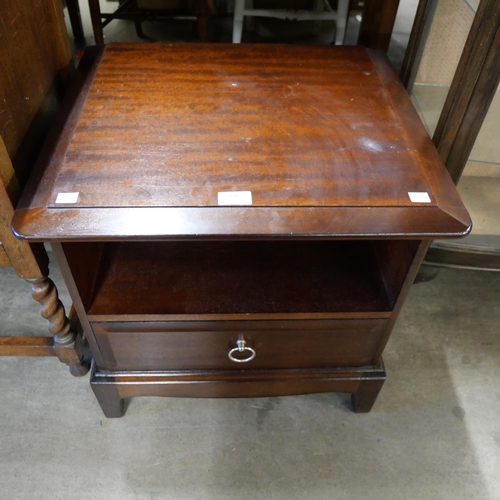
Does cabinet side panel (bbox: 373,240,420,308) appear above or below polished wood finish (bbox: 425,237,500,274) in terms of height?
above

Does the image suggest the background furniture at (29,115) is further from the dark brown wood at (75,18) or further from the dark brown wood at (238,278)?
the dark brown wood at (75,18)

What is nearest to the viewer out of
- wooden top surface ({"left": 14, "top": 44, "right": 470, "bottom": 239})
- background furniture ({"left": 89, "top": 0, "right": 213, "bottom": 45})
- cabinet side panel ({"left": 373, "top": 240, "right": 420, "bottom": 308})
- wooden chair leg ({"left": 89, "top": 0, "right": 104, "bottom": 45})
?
wooden top surface ({"left": 14, "top": 44, "right": 470, "bottom": 239})

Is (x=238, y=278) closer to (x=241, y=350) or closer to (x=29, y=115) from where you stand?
(x=241, y=350)

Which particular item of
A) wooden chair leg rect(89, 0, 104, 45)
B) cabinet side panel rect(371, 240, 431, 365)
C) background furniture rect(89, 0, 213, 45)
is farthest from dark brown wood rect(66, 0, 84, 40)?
cabinet side panel rect(371, 240, 431, 365)

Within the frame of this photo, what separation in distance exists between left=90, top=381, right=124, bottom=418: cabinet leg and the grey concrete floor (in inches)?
1.0

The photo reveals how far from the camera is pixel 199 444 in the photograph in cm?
96

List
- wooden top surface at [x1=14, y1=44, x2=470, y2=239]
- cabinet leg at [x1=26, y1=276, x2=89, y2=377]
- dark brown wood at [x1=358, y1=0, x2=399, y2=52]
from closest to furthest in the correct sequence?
wooden top surface at [x1=14, y1=44, x2=470, y2=239] → cabinet leg at [x1=26, y1=276, x2=89, y2=377] → dark brown wood at [x1=358, y1=0, x2=399, y2=52]

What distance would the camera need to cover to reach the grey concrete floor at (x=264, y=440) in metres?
0.90

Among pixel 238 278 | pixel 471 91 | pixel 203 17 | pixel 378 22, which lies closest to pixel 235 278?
pixel 238 278

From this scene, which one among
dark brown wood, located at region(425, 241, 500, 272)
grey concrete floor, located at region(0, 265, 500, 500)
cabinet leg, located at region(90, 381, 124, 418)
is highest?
dark brown wood, located at region(425, 241, 500, 272)

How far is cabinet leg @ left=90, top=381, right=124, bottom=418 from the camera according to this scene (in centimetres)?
90

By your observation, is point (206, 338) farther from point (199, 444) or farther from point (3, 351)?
point (3, 351)

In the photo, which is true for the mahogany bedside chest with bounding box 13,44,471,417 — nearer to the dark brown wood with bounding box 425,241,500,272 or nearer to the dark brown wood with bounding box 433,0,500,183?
the dark brown wood with bounding box 433,0,500,183

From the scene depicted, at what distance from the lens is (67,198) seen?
63cm
